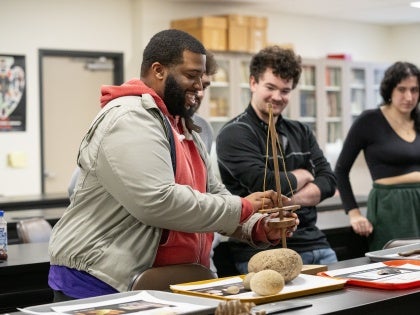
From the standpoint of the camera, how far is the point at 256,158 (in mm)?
3049

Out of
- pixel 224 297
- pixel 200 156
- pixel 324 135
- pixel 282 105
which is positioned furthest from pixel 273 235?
pixel 324 135

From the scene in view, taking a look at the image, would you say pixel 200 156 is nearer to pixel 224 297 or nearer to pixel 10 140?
pixel 224 297

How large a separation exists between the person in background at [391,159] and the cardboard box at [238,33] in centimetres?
446

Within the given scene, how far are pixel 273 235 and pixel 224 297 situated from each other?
545mm

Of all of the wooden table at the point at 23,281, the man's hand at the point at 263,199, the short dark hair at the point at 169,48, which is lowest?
the wooden table at the point at 23,281

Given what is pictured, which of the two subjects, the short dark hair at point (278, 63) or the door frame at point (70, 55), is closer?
the short dark hair at point (278, 63)

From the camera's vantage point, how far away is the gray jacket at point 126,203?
2.08 meters

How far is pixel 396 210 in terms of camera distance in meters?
3.77

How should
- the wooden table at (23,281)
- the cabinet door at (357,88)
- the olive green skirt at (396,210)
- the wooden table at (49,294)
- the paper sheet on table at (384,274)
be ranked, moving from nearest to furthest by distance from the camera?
1. the wooden table at (49,294)
2. the paper sheet on table at (384,274)
3. the wooden table at (23,281)
4. the olive green skirt at (396,210)
5. the cabinet door at (357,88)

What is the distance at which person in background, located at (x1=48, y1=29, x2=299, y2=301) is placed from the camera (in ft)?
6.87

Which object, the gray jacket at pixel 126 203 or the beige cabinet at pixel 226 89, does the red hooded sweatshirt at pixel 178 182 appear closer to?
the gray jacket at pixel 126 203

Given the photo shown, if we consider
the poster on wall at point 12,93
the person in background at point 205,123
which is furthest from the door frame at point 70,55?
the person in background at point 205,123

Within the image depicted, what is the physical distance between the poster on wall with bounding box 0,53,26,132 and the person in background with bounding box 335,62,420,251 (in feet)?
14.0

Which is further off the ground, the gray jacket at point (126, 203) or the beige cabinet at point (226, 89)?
the beige cabinet at point (226, 89)
